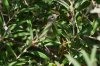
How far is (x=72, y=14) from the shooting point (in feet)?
5.93

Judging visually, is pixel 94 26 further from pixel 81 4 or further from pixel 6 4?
pixel 6 4

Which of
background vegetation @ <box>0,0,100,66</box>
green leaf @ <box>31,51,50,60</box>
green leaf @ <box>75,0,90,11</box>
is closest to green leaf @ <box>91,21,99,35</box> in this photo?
background vegetation @ <box>0,0,100,66</box>

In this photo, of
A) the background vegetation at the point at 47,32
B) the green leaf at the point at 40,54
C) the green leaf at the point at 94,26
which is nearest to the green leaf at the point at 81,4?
the background vegetation at the point at 47,32

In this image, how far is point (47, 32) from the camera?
1.75 meters

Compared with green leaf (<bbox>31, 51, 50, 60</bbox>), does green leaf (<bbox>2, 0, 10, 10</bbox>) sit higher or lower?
higher

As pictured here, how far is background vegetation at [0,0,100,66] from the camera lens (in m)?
1.79

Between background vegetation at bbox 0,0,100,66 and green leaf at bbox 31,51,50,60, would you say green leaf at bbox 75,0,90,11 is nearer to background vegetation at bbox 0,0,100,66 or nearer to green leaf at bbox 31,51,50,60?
background vegetation at bbox 0,0,100,66

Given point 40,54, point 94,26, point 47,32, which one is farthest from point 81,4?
point 40,54

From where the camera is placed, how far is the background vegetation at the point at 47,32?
1.79 meters

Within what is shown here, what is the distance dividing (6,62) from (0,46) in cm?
15

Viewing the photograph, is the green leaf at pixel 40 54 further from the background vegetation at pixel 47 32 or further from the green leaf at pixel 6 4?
the green leaf at pixel 6 4

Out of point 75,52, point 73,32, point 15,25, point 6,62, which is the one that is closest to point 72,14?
point 73,32

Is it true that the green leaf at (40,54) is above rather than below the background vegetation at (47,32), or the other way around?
below

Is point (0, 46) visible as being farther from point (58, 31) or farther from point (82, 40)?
point (82, 40)
